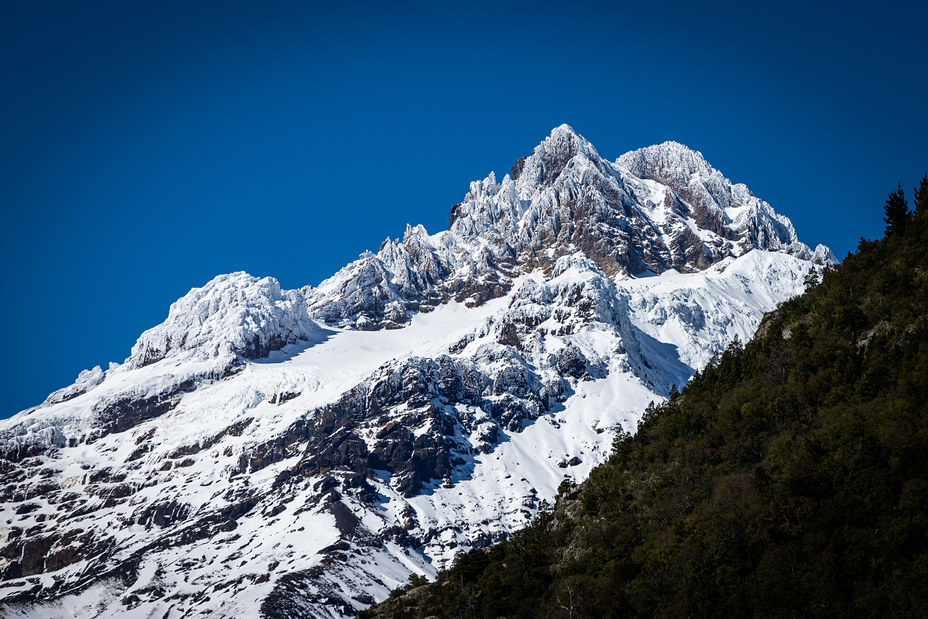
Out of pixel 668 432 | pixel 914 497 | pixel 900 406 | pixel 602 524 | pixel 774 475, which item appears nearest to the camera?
pixel 914 497

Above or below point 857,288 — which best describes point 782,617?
below

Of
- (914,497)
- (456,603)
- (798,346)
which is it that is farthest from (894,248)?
(456,603)

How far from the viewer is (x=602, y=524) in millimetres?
98438

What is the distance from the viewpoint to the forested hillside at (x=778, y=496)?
69562mm

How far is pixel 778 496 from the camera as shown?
77.6 m

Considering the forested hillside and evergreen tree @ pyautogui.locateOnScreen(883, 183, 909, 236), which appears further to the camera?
evergreen tree @ pyautogui.locateOnScreen(883, 183, 909, 236)

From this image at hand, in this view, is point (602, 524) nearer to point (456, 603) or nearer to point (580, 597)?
point (580, 597)

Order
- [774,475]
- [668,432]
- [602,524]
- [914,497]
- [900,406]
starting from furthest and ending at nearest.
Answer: [668,432] → [602,524] → [774,475] → [900,406] → [914,497]

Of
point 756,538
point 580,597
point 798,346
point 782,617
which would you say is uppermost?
point 798,346

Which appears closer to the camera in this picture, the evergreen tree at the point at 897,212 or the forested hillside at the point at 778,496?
the forested hillside at the point at 778,496

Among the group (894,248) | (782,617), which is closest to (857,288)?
(894,248)

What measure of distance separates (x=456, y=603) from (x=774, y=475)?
44.5m

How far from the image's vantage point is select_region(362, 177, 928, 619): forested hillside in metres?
69.6

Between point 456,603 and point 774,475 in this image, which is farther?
point 456,603
